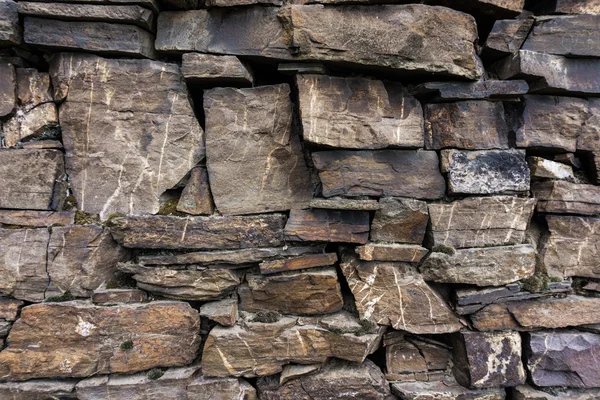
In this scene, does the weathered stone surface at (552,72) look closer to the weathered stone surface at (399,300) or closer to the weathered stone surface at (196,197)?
the weathered stone surface at (399,300)

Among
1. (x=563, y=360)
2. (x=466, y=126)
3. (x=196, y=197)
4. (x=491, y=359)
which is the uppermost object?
(x=466, y=126)

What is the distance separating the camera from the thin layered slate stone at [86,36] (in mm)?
4309

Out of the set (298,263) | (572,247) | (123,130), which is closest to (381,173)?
(298,263)

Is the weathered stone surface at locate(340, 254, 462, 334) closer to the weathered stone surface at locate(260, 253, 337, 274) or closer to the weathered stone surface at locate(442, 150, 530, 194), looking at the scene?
the weathered stone surface at locate(260, 253, 337, 274)

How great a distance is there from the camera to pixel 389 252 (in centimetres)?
452

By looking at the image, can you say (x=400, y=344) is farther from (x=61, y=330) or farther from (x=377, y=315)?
(x=61, y=330)

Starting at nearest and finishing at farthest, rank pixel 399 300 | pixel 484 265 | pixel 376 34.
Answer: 1. pixel 376 34
2. pixel 484 265
3. pixel 399 300

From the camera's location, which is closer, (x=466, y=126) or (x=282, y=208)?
(x=466, y=126)

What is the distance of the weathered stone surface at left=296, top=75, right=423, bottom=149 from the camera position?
4.32m

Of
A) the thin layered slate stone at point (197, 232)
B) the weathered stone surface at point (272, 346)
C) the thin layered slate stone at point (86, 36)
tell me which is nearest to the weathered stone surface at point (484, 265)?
the weathered stone surface at point (272, 346)

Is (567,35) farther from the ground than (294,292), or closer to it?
farther from the ground

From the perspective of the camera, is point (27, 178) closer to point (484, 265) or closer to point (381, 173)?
point (381, 173)

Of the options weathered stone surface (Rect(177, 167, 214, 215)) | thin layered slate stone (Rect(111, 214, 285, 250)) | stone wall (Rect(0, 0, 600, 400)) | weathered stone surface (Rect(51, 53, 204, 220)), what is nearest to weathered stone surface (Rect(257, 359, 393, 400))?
stone wall (Rect(0, 0, 600, 400))

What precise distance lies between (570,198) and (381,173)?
2601mm
